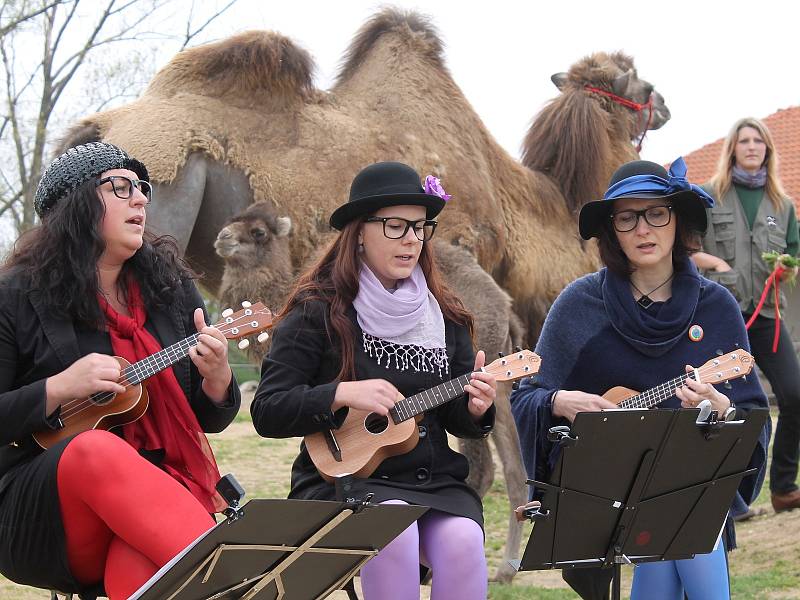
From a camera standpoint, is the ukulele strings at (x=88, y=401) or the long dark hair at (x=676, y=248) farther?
the long dark hair at (x=676, y=248)

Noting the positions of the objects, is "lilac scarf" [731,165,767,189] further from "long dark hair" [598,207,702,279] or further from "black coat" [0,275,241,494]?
"black coat" [0,275,241,494]

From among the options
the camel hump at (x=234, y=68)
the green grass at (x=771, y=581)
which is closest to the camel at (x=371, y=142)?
the camel hump at (x=234, y=68)

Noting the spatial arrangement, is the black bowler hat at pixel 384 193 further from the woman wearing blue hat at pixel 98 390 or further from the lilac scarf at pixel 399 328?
the woman wearing blue hat at pixel 98 390

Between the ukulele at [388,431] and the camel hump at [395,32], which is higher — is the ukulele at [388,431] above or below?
below

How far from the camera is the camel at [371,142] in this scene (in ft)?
21.0

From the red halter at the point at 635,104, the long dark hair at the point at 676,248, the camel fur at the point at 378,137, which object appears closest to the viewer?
the long dark hair at the point at 676,248

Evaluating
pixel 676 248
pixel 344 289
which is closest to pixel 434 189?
pixel 344 289

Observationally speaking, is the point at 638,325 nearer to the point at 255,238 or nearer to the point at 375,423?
the point at 375,423

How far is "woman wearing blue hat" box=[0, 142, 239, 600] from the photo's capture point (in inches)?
114

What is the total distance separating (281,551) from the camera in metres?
2.63

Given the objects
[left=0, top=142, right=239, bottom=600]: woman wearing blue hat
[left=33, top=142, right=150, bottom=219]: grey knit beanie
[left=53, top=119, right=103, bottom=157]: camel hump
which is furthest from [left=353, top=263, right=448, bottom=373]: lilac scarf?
[left=53, top=119, right=103, bottom=157]: camel hump

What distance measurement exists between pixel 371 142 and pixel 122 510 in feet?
15.1

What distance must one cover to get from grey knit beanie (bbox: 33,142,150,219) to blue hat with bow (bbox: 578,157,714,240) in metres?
1.63

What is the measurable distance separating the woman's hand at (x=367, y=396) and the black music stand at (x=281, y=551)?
0.54m
